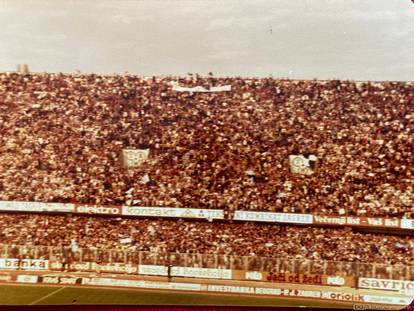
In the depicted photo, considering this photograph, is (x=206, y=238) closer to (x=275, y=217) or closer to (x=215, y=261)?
(x=215, y=261)

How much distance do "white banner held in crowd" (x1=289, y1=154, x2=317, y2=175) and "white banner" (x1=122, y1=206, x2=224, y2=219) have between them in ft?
10.2

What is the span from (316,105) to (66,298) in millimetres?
11604

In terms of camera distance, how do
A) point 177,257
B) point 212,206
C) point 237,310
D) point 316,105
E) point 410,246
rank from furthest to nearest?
point 316,105 → point 212,206 → point 410,246 → point 177,257 → point 237,310

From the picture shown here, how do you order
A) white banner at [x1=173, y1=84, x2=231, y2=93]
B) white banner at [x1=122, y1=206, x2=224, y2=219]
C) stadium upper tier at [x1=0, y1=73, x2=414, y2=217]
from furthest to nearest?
white banner at [x1=173, y1=84, x2=231, y2=93] < stadium upper tier at [x1=0, y1=73, x2=414, y2=217] < white banner at [x1=122, y1=206, x2=224, y2=219]

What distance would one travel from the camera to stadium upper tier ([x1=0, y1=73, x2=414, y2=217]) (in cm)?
1667

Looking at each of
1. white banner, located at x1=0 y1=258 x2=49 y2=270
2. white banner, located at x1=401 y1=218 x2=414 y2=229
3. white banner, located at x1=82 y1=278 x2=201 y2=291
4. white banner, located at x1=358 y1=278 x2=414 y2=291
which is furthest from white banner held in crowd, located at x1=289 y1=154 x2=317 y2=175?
white banner, located at x1=0 y1=258 x2=49 y2=270

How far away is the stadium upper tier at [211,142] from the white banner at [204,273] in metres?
2.97

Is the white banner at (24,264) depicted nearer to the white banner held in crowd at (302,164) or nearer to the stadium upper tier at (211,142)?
the stadium upper tier at (211,142)

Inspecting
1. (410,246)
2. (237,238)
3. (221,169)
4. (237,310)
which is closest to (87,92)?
(221,169)

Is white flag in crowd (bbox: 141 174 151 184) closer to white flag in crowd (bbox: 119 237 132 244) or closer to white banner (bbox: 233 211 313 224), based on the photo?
white flag in crowd (bbox: 119 237 132 244)

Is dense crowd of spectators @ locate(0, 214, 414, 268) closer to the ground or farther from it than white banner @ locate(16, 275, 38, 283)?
farther from it

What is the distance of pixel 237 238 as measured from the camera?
15.8 metres

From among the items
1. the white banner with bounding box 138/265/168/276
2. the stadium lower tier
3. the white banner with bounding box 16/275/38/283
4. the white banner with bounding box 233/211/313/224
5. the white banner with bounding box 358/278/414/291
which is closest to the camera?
the white banner with bounding box 358/278/414/291

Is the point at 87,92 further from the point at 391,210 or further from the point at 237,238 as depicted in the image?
the point at 391,210
